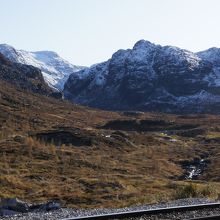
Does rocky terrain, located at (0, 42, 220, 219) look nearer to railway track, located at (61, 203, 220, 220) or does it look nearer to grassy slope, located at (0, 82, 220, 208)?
grassy slope, located at (0, 82, 220, 208)

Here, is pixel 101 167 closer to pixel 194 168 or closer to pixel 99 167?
pixel 99 167

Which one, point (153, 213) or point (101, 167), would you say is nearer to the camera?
point (153, 213)

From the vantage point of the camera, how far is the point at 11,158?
6581 centimetres

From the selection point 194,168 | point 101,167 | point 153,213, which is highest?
point 153,213

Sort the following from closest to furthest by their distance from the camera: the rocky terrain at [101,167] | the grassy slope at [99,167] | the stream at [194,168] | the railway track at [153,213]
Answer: the railway track at [153,213], the rocky terrain at [101,167], the grassy slope at [99,167], the stream at [194,168]

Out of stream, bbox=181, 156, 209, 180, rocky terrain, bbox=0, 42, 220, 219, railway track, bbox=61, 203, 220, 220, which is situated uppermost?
railway track, bbox=61, 203, 220, 220

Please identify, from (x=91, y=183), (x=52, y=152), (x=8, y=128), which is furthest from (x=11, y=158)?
(x=8, y=128)

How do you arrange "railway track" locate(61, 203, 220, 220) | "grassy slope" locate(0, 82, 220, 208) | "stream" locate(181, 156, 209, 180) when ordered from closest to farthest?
"railway track" locate(61, 203, 220, 220), "grassy slope" locate(0, 82, 220, 208), "stream" locate(181, 156, 209, 180)

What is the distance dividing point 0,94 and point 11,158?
11242 cm

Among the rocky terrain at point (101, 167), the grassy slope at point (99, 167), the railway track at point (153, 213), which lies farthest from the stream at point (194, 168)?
the railway track at point (153, 213)

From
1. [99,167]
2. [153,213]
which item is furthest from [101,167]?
[153,213]

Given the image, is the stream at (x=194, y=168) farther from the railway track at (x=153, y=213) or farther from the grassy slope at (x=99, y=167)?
the railway track at (x=153, y=213)

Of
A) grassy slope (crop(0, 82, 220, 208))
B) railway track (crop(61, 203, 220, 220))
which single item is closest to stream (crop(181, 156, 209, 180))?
grassy slope (crop(0, 82, 220, 208))

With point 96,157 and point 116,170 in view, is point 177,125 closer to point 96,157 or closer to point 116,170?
point 96,157
